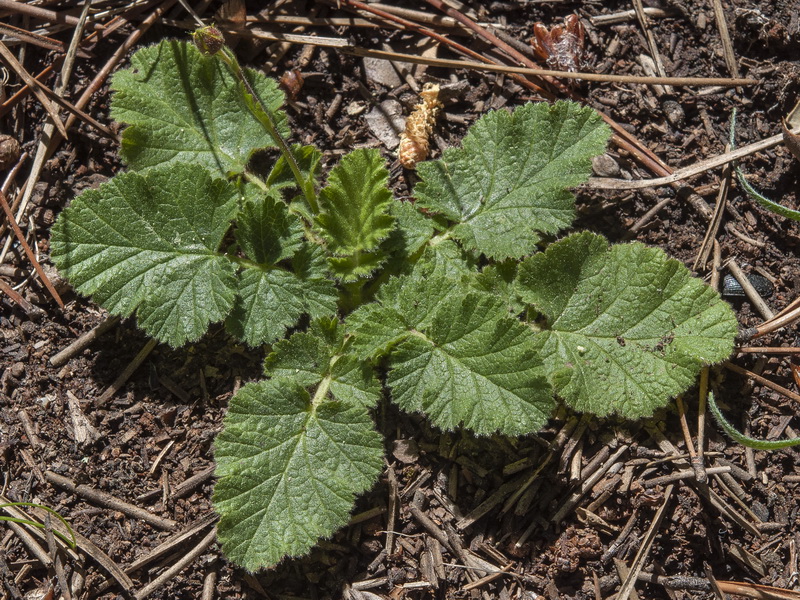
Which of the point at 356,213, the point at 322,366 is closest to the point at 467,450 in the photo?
the point at 322,366

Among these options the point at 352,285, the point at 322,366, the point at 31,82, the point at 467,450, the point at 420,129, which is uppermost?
the point at 31,82

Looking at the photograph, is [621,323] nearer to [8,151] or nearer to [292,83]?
[292,83]

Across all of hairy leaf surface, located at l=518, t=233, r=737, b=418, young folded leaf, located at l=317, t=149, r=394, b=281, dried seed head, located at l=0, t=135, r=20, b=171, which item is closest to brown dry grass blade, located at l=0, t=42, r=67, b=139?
dried seed head, located at l=0, t=135, r=20, b=171

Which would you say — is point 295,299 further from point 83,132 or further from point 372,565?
point 83,132

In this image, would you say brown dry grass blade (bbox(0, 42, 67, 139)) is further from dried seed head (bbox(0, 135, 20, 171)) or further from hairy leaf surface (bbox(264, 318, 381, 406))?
hairy leaf surface (bbox(264, 318, 381, 406))

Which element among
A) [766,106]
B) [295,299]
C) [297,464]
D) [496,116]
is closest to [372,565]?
[297,464]

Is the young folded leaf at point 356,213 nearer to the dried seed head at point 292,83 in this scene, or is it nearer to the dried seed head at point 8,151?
the dried seed head at point 292,83
